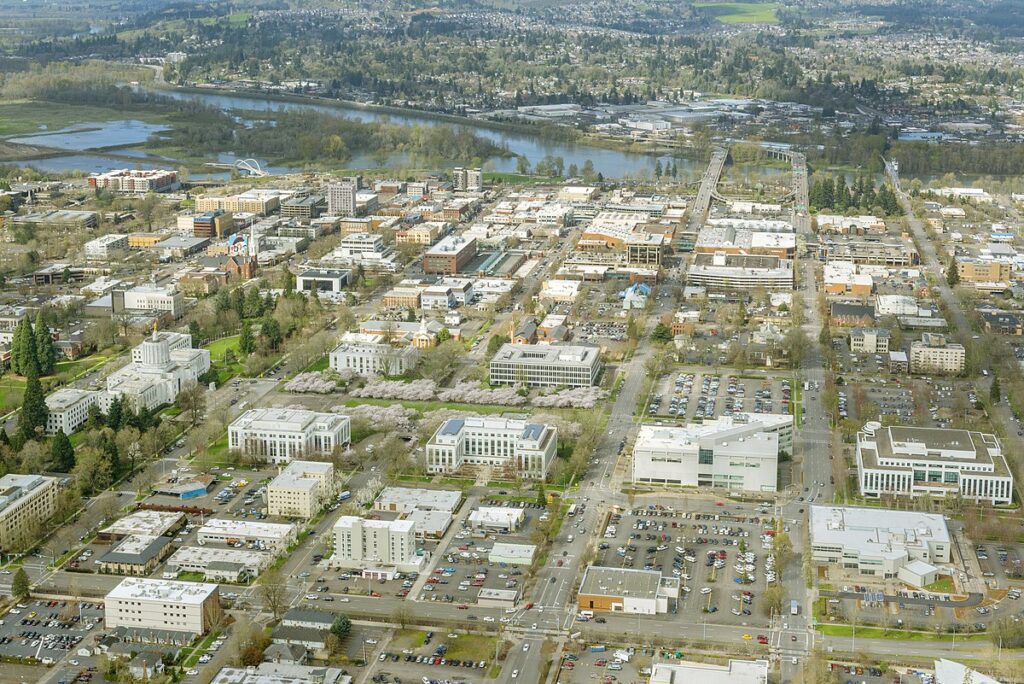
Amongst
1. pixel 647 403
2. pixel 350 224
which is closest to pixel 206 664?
pixel 647 403

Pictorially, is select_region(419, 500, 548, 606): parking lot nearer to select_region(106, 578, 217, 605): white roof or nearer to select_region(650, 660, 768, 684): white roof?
select_region(106, 578, 217, 605): white roof

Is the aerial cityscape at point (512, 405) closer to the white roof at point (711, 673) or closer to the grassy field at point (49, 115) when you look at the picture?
the white roof at point (711, 673)

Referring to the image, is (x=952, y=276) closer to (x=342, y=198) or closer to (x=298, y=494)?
(x=342, y=198)

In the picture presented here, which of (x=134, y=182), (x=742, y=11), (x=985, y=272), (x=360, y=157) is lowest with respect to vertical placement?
(x=360, y=157)

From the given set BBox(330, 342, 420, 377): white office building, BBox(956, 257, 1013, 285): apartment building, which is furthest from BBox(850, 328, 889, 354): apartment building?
BBox(330, 342, 420, 377): white office building

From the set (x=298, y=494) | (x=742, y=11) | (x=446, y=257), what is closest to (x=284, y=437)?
(x=298, y=494)

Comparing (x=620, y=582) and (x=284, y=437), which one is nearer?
(x=620, y=582)

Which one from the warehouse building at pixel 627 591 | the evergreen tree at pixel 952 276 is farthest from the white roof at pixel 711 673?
the evergreen tree at pixel 952 276
